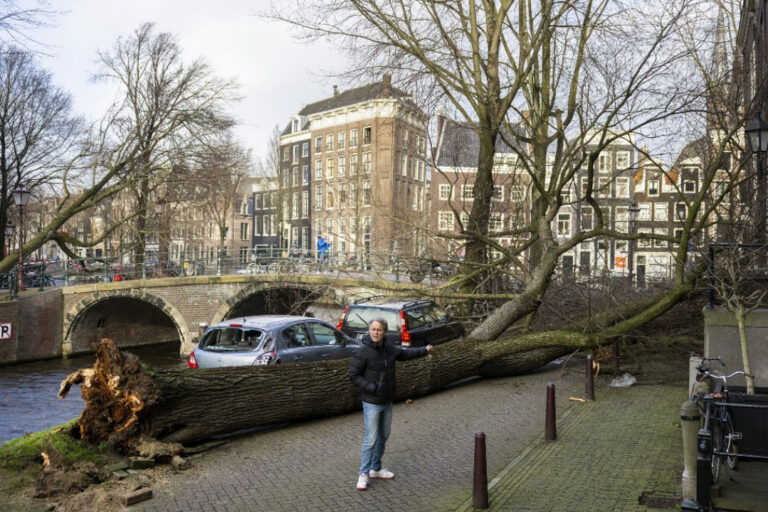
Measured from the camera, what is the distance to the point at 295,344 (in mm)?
11625

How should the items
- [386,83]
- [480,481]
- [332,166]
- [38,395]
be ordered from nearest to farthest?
[480,481] < [386,83] < [38,395] < [332,166]

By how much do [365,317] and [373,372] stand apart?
795 cm

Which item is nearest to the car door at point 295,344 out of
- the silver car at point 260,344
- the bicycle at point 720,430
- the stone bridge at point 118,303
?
the silver car at point 260,344

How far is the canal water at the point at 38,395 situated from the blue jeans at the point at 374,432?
30.4 ft

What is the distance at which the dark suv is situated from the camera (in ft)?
45.1

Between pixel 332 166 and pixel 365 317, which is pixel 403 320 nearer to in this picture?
pixel 365 317

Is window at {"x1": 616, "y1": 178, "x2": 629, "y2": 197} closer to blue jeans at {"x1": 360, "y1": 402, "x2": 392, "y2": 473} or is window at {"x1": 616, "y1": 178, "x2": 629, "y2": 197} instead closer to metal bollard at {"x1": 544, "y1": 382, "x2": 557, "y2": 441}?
metal bollard at {"x1": 544, "y1": 382, "x2": 557, "y2": 441}

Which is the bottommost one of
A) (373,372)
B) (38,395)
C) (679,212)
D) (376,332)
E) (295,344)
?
(38,395)

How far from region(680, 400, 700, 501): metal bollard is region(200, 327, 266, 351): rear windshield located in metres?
7.42

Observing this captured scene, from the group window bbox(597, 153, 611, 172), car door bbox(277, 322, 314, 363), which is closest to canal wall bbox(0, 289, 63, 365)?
car door bbox(277, 322, 314, 363)

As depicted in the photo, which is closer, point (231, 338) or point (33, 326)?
point (231, 338)

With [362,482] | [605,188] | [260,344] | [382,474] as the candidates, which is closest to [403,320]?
[260,344]

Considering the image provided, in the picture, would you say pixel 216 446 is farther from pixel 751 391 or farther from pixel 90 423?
pixel 751 391

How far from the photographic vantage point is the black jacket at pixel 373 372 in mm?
6309
